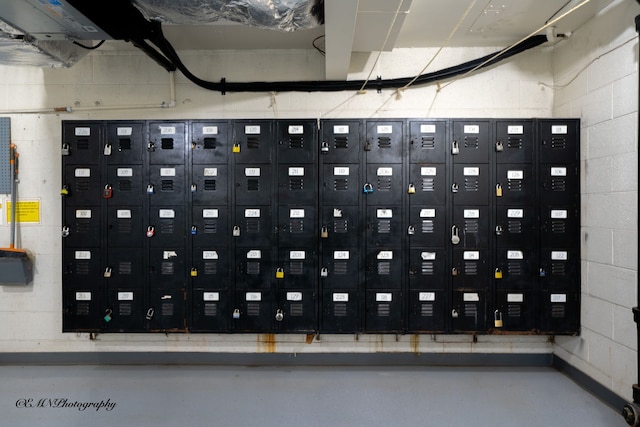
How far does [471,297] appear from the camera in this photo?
2.61 metres

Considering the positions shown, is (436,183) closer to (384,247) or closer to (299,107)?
(384,247)

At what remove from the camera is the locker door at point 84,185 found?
2631mm

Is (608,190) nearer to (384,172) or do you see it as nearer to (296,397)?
(384,172)

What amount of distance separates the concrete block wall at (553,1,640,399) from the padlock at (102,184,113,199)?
12.7 feet

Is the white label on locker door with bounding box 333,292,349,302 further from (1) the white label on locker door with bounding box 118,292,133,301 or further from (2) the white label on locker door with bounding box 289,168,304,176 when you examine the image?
(1) the white label on locker door with bounding box 118,292,133,301

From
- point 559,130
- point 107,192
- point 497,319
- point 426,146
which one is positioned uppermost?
point 559,130

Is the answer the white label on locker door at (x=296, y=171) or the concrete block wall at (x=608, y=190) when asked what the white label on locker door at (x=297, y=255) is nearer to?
the white label on locker door at (x=296, y=171)

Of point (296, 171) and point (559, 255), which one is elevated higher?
point (296, 171)

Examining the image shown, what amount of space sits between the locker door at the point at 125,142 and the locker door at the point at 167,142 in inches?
3.6

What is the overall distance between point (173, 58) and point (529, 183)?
10.3ft

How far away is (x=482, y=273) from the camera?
261cm

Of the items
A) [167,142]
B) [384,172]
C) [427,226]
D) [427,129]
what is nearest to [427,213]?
[427,226]

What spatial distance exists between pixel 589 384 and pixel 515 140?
2.01 metres

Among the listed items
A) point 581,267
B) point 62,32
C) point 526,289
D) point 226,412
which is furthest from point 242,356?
point 581,267
